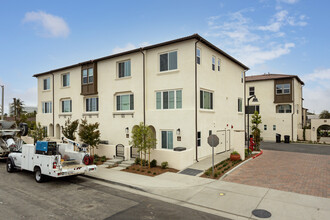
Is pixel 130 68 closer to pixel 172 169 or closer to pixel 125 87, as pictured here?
pixel 125 87

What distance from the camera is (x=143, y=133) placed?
13.7 m

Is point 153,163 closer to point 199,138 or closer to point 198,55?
point 199,138

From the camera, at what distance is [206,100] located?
16922mm

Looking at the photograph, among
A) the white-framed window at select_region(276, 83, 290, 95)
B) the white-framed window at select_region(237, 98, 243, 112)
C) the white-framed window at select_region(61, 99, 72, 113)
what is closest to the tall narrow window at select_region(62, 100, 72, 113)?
the white-framed window at select_region(61, 99, 72, 113)

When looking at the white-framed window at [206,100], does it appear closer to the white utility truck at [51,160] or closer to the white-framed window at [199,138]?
the white-framed window at [199,138]

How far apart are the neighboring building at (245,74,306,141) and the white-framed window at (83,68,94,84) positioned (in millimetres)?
23292

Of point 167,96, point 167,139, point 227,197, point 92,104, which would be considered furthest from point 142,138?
point 92,104

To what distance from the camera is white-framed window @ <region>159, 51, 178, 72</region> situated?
52.5ft

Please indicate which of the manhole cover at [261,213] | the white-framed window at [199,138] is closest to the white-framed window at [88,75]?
the white-framed window at [199,138]

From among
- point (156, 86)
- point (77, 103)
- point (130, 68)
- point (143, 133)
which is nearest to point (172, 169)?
point (143, 133)

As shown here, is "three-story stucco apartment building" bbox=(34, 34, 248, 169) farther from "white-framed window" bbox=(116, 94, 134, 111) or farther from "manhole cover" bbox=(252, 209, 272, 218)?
"manhole cover" bbox=(252, 209, 272, 218)

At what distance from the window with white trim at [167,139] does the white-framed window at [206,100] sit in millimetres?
3186

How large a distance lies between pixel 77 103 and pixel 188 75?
1375cm

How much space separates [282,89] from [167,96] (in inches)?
861
